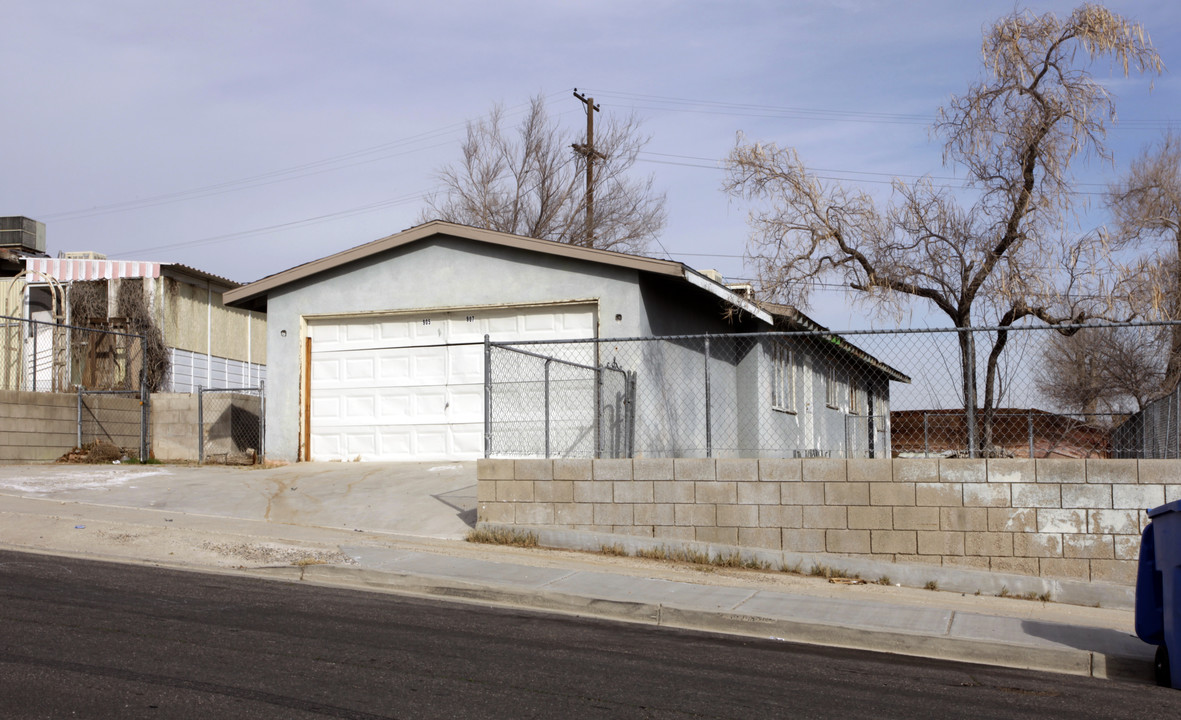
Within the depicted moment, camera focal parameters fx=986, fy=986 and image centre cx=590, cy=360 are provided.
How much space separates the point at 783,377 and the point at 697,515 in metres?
9.35

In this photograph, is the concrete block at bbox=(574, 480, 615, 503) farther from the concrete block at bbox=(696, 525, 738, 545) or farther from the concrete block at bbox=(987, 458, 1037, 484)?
the concrete block at bbox=(987, 458, 1037, 484)

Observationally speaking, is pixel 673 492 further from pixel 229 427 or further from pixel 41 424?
pixel 41 424

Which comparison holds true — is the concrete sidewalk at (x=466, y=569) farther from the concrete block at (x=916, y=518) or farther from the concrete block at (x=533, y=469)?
the concrete block at (x=533, y=469)

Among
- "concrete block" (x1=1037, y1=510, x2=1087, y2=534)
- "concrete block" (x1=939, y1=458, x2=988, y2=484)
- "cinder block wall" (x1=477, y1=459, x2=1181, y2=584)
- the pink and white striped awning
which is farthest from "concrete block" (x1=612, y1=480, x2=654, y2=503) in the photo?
the pink and white striped awning

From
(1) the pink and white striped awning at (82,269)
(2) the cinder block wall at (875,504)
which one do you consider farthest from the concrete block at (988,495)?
(1) the pink and white striped awning at (82,269)

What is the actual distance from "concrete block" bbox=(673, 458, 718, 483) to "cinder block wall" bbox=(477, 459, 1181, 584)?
1cm

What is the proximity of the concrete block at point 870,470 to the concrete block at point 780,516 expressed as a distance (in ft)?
2.09

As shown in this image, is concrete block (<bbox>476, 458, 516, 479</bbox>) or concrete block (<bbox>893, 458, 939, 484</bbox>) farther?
concrete block (<bbox>476, 458, 516, 479</bbox>)

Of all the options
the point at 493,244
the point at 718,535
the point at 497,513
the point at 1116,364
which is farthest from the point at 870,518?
the point at 1116,364

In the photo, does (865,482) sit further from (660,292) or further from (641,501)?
(660,292)

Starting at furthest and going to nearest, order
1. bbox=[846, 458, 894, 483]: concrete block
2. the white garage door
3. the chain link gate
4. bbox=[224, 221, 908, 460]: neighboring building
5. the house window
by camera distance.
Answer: the house window
the chain link gate
the white garage door
bbox=[224, 221, 908, 460]: neighboring building
bbox=[846, 458, 894, 483]: concrete block

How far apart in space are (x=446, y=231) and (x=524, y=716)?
11.8 m

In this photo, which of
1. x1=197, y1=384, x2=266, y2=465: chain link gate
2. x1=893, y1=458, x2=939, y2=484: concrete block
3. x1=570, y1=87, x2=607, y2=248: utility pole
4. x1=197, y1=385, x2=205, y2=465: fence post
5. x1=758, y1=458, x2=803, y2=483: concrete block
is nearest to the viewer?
x1=893, y1=458, x2=939, y2=484: concrete block

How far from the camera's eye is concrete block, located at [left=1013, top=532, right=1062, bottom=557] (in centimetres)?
941
